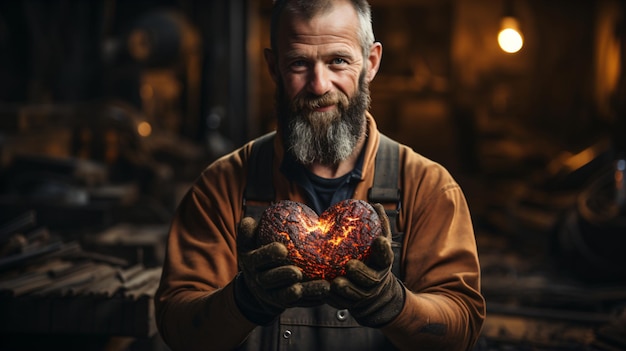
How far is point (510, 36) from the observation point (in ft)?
21.8

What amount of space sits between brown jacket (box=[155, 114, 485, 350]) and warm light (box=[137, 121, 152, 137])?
588 centimetres

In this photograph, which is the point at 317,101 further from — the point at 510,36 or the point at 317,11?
the point at 510,36

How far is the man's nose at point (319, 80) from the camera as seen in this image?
7.73ft

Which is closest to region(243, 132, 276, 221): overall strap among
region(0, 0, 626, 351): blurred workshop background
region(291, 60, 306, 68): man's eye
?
region(291, 60, 306, 68): man's eye

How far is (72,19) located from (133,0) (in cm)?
314

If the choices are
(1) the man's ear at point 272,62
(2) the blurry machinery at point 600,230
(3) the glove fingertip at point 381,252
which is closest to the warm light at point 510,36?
(2) the blurry machinery at point 600,230

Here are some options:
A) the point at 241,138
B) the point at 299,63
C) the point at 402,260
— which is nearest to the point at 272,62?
the point at 299,63

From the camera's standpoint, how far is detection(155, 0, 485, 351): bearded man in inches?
92.1

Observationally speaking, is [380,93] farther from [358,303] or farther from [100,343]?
[358,303]

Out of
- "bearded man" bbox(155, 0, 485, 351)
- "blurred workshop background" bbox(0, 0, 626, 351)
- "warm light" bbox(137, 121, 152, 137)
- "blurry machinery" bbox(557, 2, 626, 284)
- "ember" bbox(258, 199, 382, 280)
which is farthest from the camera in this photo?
"warm light" bbox(137, 121, 152, 137)

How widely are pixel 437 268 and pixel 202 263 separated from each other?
806 millimetres

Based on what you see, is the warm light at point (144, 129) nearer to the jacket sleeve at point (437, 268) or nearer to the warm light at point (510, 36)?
the warm light at point (510, 36)

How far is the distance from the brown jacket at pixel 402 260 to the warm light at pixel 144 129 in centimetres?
588

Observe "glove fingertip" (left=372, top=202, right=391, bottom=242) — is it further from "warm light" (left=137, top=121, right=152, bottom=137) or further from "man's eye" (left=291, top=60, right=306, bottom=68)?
"warm light" (left=137, top=121, right=152, bottom=137)
